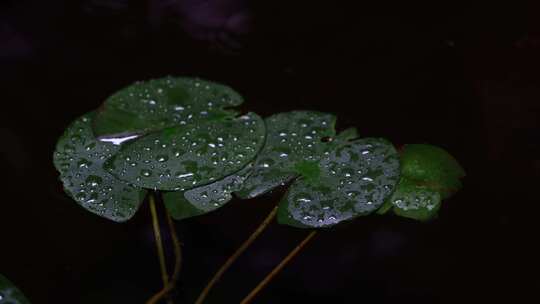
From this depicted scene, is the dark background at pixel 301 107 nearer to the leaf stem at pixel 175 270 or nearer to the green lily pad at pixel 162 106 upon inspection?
the leaf stem at pixel 175 270

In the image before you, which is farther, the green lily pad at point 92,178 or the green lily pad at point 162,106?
the green lily pad at point 162,106

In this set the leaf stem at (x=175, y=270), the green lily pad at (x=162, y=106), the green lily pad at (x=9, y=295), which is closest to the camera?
the green lily pad at (x=9, y=295)

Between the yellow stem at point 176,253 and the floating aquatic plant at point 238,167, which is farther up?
the floating aquatic plant at point 238,167

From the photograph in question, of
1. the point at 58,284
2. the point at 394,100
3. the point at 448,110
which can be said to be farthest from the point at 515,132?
the point at 58,284

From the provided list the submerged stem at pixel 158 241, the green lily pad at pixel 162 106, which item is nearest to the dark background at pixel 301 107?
the submerged stem at pixel 158 241

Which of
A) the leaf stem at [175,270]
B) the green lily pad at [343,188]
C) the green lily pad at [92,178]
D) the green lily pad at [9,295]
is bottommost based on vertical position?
the leaf stem at [175,270]

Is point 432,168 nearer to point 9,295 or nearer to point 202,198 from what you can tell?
point 202,198

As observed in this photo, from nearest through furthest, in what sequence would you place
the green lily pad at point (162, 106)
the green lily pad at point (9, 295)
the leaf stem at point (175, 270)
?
the green lily pad at point (9, 295), the leaf stem at point (175, 270), the green lily pad at point (162, 106)
